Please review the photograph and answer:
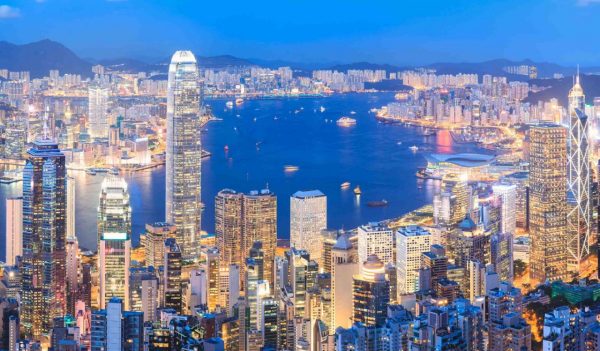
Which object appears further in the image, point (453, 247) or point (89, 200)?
point (89, 200)

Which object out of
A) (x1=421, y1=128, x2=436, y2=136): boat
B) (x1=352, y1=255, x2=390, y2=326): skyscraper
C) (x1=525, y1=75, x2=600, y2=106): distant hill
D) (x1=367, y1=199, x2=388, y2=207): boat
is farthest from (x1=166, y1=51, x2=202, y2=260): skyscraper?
(x1=421, y1=128, x2=436, y2=136): boat

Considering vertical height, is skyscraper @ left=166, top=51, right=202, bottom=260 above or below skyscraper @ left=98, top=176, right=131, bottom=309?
above

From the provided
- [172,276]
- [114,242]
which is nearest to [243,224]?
[114,242]

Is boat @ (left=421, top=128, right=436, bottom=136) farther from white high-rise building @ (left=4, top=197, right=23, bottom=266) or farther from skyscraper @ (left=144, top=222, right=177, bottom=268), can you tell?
white high-rise building @ (left=4, top=197, right=23, bottom=266)

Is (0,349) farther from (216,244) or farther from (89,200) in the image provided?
(89,200)

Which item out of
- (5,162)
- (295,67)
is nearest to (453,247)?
(5,162)

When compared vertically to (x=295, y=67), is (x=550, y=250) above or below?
below
